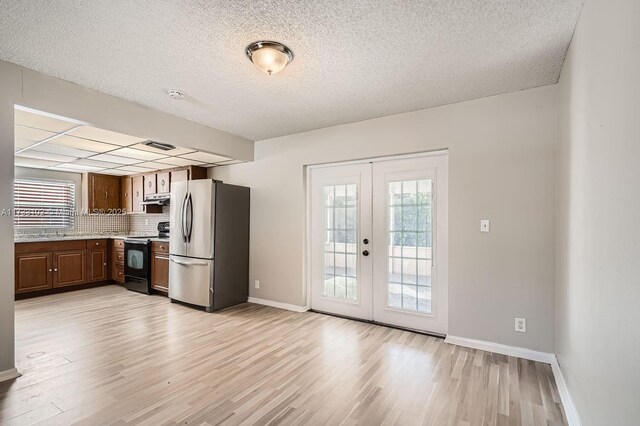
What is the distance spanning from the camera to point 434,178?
11.4 feet

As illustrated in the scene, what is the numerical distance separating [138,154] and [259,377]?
3.62 m

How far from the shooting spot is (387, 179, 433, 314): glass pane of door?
3.51 meters

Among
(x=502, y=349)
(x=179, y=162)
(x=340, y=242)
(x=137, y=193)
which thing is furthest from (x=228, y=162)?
(x=502, y=349)

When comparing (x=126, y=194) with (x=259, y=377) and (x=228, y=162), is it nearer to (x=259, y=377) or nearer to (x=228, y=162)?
(x=228, y=162)

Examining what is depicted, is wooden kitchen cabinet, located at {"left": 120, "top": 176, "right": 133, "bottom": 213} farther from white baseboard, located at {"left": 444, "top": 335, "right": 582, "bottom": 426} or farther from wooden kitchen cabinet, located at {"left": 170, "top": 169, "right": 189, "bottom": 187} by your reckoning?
white baseboard, located at {"left": 444, "top": 335, "right": 582, "bottom": 426}

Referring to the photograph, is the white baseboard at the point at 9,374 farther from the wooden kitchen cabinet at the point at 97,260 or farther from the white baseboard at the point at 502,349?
the white baseboard at the point at 502,349

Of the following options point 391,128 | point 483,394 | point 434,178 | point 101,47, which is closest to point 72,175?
point 101,47

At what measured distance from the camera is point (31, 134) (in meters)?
3.52

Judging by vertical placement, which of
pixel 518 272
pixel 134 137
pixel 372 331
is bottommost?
pixel 372 331

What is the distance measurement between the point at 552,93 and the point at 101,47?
3760mm

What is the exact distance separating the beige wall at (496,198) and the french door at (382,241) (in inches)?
7.4

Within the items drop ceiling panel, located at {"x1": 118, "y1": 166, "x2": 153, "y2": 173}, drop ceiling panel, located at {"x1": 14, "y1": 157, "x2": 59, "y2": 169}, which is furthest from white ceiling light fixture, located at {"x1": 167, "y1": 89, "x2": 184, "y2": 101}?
drop ceiling panel, located at {"x1": 14, "y1": 157, "x2": 59, "y2": 169}

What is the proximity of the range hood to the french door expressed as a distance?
9.61 feet

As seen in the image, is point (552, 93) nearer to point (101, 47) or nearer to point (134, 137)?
point (101, 47)
